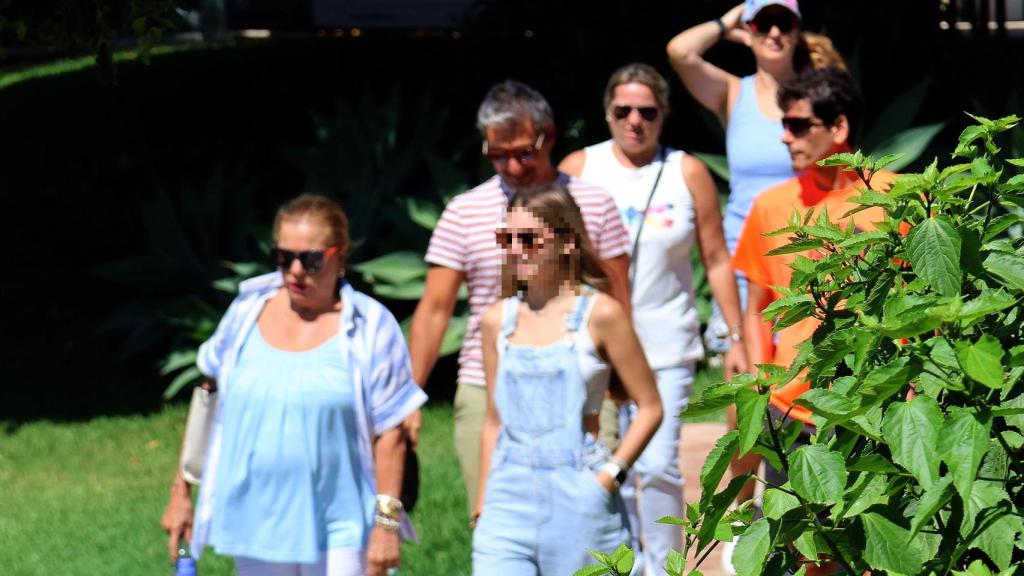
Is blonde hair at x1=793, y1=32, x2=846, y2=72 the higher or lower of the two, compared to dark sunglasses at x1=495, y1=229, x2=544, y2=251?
higher

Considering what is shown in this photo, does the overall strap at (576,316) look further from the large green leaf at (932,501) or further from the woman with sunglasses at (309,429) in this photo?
the large green leaf at (932,501)

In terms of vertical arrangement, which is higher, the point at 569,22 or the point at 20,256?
the point at 569,22

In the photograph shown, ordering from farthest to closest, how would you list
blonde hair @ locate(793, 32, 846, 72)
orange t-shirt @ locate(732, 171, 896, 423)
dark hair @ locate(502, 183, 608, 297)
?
blonde hair @ locate(793, 32, 846, 72) < orange t-shirt @ locate(732, 171, 896, 423) < dark hair @ locate(502, 183, 608, 297)

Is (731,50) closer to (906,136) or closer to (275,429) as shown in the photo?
(906,136)

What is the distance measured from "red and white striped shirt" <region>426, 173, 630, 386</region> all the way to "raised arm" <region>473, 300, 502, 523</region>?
0.60 m

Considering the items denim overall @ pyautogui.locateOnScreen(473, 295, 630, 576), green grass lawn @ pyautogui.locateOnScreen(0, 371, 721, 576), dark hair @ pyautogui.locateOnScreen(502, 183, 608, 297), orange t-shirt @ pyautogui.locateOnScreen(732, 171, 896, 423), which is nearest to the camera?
denim overall @ pyautogui.locateOnScreen(473, 295, 630, 576)

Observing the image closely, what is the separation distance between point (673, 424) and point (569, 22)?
19.9 feet

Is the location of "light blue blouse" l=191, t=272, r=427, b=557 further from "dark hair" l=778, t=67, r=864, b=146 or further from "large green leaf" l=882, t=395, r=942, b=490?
"large green leaf" l=882, t=395, r=942, b=490

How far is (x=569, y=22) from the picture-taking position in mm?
11531

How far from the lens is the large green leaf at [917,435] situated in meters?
1.93

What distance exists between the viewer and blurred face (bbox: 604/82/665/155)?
6000mm

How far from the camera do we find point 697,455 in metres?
8.09

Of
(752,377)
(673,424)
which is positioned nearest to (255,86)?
(673,424)

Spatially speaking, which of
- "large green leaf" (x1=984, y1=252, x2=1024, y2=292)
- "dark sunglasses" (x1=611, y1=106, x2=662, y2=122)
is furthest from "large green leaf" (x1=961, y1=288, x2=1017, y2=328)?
"dark sunglasses" (x1=611, y1=106, x2=662, y2=122)
